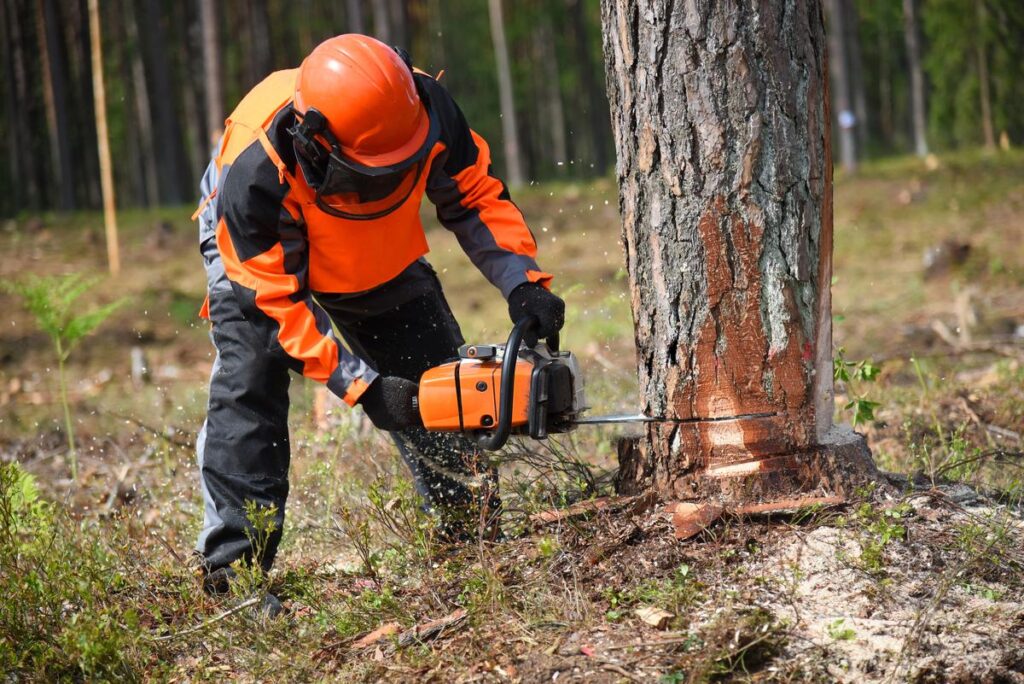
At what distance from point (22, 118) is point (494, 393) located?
1704 centimetres

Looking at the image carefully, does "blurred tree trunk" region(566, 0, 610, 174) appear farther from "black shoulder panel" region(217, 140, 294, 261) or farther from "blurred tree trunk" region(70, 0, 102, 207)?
"black shoulder panel" region(217, 140, 294, 261)

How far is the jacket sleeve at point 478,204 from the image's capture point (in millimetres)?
3406

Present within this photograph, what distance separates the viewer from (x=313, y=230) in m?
3.26

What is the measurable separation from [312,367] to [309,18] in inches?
1137

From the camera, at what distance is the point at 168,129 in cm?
2064

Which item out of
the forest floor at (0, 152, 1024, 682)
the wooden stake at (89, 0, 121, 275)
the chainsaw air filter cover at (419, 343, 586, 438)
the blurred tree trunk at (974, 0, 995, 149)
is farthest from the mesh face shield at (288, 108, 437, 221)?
the blurred tree trunk at (974, 0, 995, 149)

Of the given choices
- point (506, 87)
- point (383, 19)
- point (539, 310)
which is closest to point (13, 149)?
point (383, 19)

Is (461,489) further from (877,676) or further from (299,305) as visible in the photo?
(877,676)

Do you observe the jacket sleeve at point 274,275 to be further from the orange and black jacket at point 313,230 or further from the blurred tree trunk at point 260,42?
the blurred tree trunk at point 260,42

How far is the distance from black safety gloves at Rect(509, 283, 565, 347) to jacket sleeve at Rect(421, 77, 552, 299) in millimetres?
118

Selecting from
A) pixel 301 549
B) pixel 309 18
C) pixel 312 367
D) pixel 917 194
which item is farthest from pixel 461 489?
pixel 309 18

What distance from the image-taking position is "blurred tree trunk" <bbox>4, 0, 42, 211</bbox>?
1393 cm

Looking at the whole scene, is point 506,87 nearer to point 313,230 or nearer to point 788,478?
point 313,230

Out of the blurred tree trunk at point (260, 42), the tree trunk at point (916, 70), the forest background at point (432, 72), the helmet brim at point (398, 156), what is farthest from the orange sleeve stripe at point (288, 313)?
the tree trunk at point (916, 70)
